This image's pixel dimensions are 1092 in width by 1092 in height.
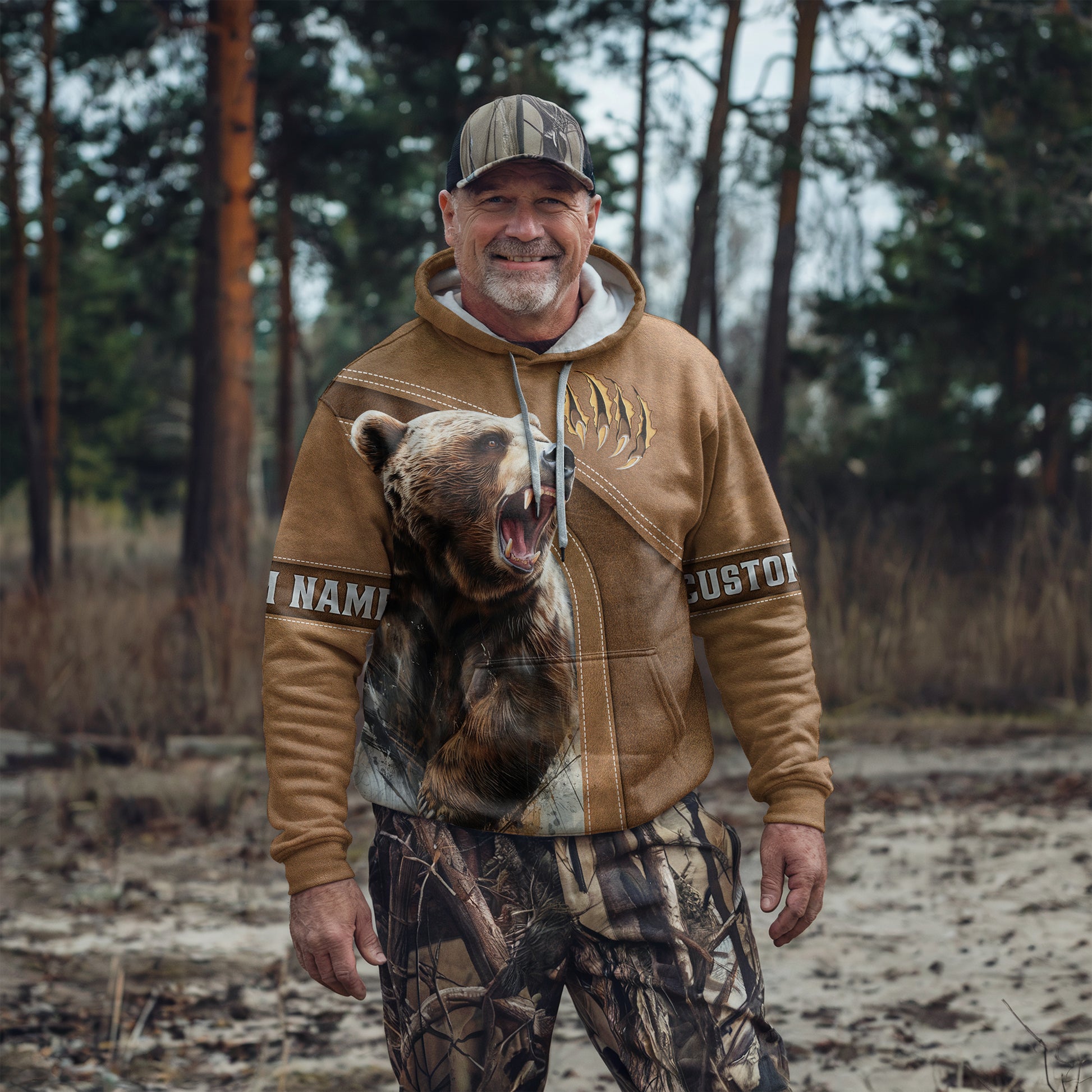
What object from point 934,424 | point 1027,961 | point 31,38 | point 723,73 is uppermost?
point 31,38

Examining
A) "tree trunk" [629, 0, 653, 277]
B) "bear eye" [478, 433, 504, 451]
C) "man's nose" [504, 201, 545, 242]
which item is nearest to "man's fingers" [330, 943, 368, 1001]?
"bear eye" [478, 433, 504, 451]

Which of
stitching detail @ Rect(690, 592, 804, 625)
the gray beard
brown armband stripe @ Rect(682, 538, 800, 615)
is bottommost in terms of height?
stitching detail @ Rect(690, 592, 804, 625)

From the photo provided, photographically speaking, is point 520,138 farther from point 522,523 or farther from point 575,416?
point 522,523

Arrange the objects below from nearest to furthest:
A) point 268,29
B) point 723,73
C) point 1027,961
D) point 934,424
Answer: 1. point 1027,961
2. point 723,73
3. point 934,424
4. point 268,29

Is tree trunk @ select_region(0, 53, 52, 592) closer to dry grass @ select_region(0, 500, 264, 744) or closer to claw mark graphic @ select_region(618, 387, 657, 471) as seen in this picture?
dry grass @ select_region(0, 500, 264, 744)

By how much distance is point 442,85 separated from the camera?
12547 mm

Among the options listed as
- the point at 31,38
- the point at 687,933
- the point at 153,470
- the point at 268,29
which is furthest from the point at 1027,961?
the point at 153,470

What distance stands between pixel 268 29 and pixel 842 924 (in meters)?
12.3

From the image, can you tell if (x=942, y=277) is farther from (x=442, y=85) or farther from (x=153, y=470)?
(x=153, y=470)

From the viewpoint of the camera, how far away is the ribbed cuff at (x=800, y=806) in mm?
1944

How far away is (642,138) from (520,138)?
9.84m

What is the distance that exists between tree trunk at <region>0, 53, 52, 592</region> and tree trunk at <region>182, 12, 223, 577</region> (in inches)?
209

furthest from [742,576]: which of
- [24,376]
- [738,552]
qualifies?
[24,376]

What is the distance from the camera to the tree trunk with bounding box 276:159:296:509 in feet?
50.1
